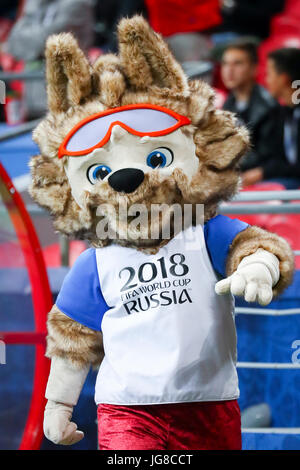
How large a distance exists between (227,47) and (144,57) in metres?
2.18

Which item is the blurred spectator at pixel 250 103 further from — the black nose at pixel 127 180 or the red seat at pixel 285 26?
the red seat at pixel 285 26

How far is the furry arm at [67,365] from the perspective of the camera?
59.6 inches

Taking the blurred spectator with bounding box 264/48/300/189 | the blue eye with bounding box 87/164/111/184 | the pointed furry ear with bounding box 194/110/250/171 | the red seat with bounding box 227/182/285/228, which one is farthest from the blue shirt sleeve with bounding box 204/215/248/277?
the blurred spectator with bounding box 264/48/300/189

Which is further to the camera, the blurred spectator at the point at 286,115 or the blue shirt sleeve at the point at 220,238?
Result: the blurred spectator at the point at 286,115

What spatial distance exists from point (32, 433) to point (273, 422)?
635mm

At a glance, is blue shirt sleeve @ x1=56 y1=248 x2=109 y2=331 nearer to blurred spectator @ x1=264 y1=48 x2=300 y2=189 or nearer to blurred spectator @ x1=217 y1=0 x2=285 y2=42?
blurred spectator @ x1=264 y1=48 x2=300 y2=189

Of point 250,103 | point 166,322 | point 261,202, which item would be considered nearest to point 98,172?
point 166,322

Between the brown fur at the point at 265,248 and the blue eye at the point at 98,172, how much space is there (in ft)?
0.92

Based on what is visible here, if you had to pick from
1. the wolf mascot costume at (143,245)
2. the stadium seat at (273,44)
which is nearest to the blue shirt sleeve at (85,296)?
the wolf mascot costume at (143,245)

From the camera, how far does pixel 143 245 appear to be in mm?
1460

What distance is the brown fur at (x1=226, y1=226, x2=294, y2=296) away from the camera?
1.38 m

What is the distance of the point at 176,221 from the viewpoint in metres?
1.46

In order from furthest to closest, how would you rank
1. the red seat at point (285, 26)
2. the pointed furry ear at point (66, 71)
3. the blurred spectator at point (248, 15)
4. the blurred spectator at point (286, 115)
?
the red seat at point (285, 26)
the blurred spectator at point (248, 15)
the blurred spectator at point (286, 115)
the pointed furry ear at point (66, 71)

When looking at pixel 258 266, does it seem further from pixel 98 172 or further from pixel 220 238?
pixel 98 172
